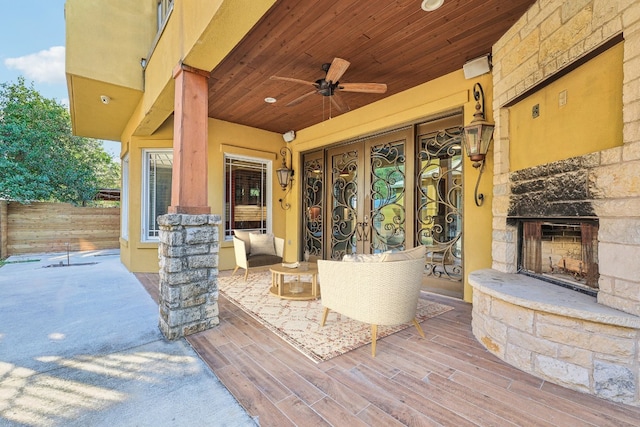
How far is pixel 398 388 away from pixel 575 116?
8.10 ft

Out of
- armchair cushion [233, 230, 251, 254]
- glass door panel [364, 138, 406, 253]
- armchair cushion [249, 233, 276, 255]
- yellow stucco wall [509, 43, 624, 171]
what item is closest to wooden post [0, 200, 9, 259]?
armchair cushion [233, 230, 251, 254]

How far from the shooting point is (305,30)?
2.78 m

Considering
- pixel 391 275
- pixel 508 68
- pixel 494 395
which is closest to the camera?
pixel 494 395

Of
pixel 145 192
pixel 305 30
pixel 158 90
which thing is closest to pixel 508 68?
pixel 305 30

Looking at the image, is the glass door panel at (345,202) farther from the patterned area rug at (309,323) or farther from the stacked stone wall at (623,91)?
the stacked stone wall at (623,91)

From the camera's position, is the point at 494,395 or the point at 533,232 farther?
the point at 533,232

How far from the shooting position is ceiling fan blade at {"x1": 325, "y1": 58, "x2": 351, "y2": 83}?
2.77 meters

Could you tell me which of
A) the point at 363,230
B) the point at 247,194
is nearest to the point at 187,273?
the point at 363,230

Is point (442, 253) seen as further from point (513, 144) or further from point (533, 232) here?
point (513, 144)

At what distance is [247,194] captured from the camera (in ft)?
20.1

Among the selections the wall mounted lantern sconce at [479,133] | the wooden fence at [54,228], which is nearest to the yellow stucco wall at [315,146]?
the wall mounted lantern sconce at [479,133]

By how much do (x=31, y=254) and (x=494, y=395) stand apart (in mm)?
10539

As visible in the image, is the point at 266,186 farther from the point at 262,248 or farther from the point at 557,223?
the point at 557,223

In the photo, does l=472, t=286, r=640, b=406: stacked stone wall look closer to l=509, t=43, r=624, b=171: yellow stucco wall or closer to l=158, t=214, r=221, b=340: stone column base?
l=509, t=43, r=624, b=171: yellow stucco wall
